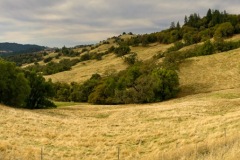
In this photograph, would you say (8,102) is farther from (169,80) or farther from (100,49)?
(100,49)

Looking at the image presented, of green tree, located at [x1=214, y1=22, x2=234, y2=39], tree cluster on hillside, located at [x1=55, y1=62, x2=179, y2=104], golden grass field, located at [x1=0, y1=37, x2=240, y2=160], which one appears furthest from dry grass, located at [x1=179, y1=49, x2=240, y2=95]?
green tree, located at [x1=214, y1=22, x2=234, y2=39]

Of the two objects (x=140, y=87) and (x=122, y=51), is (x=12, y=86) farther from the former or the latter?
(x=122, y=51)

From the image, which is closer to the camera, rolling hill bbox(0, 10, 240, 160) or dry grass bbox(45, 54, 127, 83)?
rolling hill bbox(0, 10, 240, 160)

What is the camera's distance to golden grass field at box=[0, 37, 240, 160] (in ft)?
48.4

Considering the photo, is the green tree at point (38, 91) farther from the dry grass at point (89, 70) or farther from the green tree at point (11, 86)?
the dry grass at point (89, 70)

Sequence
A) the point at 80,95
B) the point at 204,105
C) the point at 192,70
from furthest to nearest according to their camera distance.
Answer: the point at 80,95
the point at 192,70
the point at 204,105

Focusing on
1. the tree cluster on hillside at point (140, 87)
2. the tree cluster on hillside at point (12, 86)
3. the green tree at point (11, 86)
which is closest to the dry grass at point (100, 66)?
the tree cluster on hillside at point (140, 87)

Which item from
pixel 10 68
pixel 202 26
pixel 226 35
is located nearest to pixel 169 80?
pixel 10 68

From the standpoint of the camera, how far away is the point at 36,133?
26906mm

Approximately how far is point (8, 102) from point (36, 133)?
34887 mm

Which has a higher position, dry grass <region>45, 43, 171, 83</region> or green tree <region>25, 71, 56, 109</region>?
dry grass <region>45, 43, 171, 83</region>

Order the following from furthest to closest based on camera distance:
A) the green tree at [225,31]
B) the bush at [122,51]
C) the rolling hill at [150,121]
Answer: the bush at [122,51] < the green tree at [225,31] < the rolling hill at [150,121]

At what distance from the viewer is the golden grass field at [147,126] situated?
14738 millimetres

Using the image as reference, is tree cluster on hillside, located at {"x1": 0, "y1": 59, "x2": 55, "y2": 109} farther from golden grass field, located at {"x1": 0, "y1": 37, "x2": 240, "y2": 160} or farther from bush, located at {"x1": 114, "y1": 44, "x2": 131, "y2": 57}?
bush, located at {"x1": 114, "y1": 44, "x2": 131, "y2": 57}
